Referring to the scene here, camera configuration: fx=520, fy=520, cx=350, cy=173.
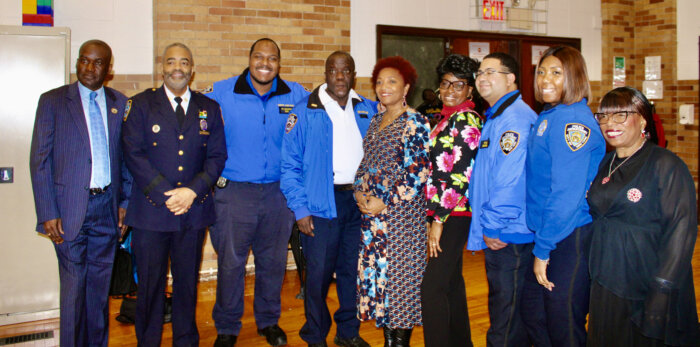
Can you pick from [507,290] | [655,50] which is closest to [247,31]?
[507,290]

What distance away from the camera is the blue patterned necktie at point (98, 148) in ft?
9.80

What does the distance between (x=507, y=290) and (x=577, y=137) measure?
31.4 inches

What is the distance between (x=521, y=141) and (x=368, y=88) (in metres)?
3.28

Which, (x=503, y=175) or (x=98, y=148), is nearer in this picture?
(x=503, y=175)

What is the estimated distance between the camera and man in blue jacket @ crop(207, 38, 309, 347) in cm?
332

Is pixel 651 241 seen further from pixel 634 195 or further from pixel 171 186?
pixel 171 186

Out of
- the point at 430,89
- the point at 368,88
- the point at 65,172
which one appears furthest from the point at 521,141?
the point at 430,89

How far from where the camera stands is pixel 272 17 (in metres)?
5.01

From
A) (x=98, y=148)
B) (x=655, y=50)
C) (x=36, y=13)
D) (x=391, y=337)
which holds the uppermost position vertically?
(x=655, y=50)

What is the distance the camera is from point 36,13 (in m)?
4.07

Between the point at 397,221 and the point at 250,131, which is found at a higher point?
the point at 250,131

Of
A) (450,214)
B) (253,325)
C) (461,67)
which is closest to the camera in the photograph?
(450,214)

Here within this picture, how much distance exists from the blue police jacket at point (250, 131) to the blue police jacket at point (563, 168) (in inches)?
66.7

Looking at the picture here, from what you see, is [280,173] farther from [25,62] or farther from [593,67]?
[593,67]
